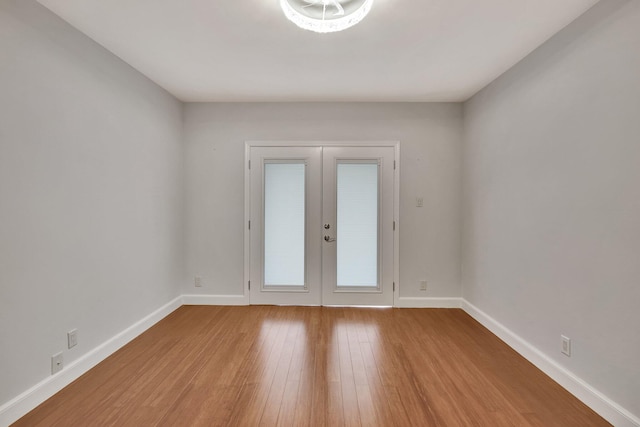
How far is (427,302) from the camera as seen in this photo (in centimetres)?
379

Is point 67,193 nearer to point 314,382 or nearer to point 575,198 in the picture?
point 314,382

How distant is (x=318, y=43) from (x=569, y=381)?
3.12 m

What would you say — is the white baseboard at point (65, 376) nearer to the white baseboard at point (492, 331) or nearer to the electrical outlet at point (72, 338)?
the white baseboard at point (492, 331)

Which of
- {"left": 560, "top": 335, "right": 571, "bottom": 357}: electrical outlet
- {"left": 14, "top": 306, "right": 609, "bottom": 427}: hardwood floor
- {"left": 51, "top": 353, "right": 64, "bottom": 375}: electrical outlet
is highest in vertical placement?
{"left": 560, "top": 335, "right": 571, "bottom": 357}: electrical outlet

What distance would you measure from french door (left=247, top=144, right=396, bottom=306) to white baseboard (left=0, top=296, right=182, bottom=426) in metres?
1.33

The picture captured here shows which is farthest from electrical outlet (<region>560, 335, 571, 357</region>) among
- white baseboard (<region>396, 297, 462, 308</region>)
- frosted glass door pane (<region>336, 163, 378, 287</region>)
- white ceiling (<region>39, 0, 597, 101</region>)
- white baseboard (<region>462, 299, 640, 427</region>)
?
white ceiling (<region>39, 0, 597, 101</region>)

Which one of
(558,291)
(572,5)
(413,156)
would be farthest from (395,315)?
(572,5)

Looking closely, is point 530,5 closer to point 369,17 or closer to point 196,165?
point 369,17

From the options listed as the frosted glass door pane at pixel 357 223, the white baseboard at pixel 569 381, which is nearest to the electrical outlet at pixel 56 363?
the frosted glass door pane at pixel 357 223

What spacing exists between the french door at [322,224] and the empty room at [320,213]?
0.03 meters

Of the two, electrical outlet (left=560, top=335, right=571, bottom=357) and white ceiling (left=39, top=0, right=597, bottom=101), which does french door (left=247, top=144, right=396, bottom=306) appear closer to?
white ceiling (left=39, top=0, right=597, bottom=101)

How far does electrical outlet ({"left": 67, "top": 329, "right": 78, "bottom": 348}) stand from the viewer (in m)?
2.16

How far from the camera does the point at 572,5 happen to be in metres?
A: 1.93

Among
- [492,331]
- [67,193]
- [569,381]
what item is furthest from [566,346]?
[67,193]
